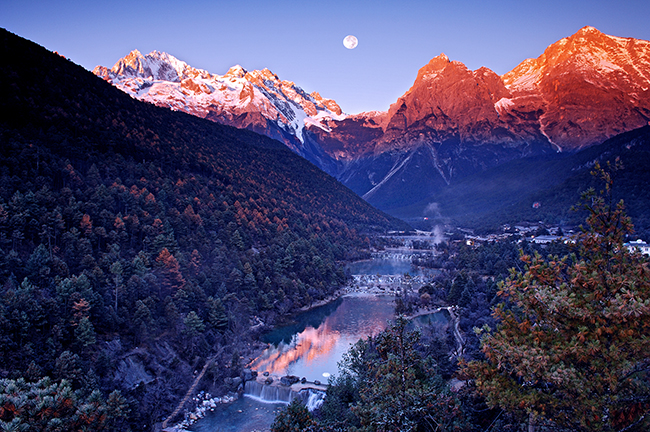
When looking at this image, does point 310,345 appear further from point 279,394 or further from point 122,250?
point 122,250

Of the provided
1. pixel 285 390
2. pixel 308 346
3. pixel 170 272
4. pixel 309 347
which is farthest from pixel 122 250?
pixel 285 390

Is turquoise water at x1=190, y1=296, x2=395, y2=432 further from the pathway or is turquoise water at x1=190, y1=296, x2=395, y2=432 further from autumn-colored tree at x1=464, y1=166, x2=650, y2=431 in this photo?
autumn-colored tree at x1=464, y1=166, x2=650, y2=431

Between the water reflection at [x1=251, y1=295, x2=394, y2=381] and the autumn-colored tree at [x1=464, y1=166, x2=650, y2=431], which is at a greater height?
the autumn-colored tree at [x1=464, y1=166, x2=650, y2=431]

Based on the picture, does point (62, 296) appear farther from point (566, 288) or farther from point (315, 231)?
point (315, 231)

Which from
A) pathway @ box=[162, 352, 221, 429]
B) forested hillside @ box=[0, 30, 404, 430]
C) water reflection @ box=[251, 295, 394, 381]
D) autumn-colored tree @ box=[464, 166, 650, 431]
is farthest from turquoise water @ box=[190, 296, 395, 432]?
autumn-colored tree @ box=[464, 166, 650, 431]

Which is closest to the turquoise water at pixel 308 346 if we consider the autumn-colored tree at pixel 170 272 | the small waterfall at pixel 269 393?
the small waterfall at pixel 269 393

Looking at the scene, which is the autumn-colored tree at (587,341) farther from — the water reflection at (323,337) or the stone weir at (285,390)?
the water reflection at (323,337)

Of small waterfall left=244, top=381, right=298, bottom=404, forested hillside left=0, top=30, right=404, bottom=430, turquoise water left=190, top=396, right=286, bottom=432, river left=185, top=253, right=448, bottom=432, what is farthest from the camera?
small waterfall left=244, top=381, right=298, bottom=404

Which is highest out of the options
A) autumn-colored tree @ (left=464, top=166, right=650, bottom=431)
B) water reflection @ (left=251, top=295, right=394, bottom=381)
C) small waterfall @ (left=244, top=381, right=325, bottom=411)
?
autumn-colored tree @ (left=464, top=166, right=650, bottom=431)
